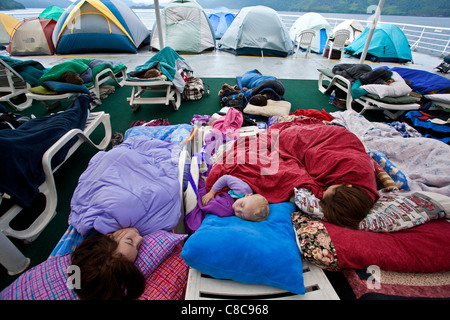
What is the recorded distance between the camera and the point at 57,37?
505cm

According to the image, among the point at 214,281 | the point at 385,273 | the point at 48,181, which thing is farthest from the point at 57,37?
the point at 385,273

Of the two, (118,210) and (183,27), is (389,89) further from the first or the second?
(183,27)

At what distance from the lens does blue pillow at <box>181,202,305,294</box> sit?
0.83 m

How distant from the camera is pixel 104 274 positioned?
2.35 ft

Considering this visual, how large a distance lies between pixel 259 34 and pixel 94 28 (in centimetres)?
442

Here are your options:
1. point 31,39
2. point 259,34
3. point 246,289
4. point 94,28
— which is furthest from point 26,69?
point 259,34

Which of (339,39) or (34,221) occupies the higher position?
(339,39)

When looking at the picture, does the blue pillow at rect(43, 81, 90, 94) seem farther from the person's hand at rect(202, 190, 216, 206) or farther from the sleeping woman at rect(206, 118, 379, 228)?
the person's hand at rect(202, 190, 216, 206)

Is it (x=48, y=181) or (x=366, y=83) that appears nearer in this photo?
(x=48, y=181)

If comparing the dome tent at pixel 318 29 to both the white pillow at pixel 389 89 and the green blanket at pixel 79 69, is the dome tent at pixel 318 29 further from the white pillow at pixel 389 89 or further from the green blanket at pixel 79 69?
the green blanket at pixel 79 69

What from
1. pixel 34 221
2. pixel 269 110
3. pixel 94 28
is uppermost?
pixel 94 28

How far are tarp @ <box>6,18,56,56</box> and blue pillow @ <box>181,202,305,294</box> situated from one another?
7.15 m
